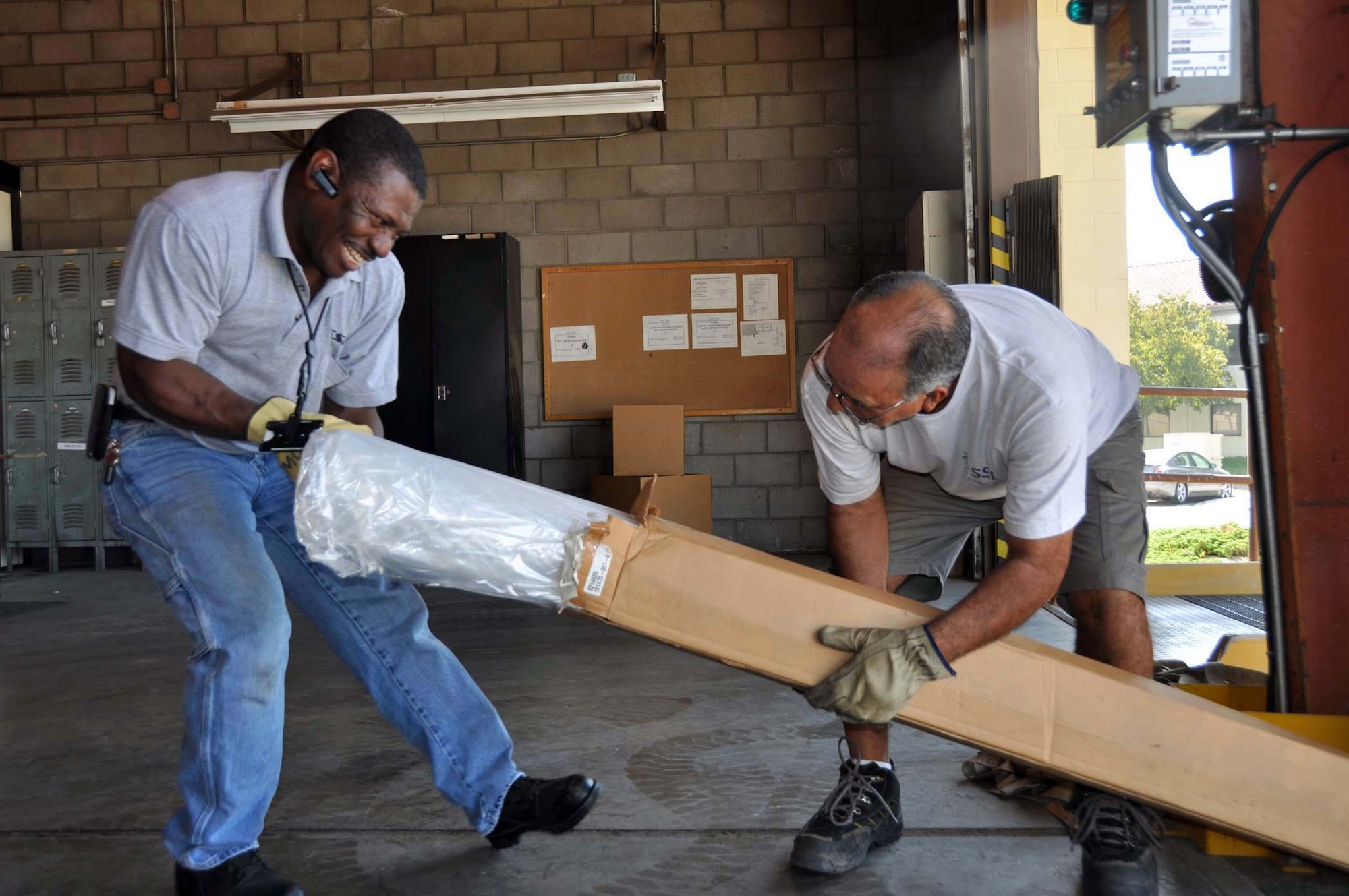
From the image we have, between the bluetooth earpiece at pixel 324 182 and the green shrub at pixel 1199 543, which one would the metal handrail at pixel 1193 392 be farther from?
the bluetooth earpiece at pixel 324 182

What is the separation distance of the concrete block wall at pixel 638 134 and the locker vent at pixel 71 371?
1.11m

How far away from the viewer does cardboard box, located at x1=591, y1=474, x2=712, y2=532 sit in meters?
5.66

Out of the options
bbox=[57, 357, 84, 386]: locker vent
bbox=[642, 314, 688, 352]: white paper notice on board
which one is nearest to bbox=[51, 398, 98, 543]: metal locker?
bbox=[57, 357, 84, 386]: locker vent

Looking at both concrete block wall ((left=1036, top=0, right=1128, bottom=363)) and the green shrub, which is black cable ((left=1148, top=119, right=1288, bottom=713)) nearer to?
concrete block wall ((left=1036, top=0, right=1128, bottom=363))

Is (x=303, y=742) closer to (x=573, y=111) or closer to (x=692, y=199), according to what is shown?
(x=573, y=111)

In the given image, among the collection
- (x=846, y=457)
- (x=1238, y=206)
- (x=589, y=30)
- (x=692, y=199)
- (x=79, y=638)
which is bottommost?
(x=79, y=638)

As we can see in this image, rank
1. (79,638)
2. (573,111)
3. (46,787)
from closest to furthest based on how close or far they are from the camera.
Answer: (46,787) < (79,638) < (573,111)

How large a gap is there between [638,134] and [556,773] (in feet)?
15.8

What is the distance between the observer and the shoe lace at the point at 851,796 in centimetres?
176

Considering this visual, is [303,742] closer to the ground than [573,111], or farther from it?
closer to the ground

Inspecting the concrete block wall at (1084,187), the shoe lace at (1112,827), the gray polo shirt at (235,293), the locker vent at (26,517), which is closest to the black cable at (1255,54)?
the shoe lace at (1112,827)

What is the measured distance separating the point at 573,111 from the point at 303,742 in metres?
3.61

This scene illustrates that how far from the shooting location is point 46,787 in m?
2.31

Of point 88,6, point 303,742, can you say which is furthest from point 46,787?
point 88,6
